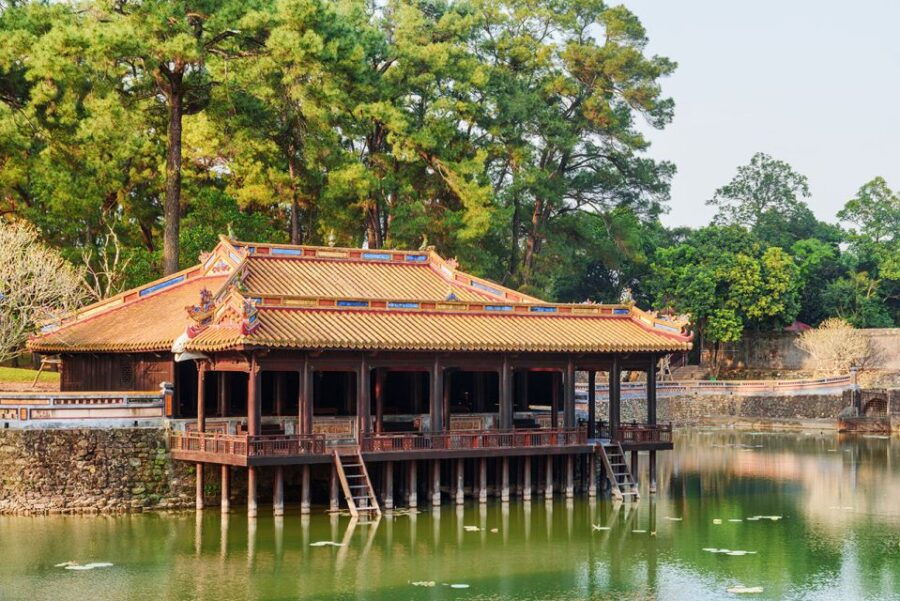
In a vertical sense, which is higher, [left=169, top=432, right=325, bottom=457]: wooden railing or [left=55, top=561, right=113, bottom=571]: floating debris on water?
[left=169, top=432, right=325, bottom=457]: wooden railing

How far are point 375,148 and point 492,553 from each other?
→ 1443 inches

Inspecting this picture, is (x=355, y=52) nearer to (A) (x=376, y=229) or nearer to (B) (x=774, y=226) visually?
(A) (x=376, y=229)

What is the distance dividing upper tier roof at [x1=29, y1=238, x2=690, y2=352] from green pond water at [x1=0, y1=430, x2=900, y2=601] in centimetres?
458

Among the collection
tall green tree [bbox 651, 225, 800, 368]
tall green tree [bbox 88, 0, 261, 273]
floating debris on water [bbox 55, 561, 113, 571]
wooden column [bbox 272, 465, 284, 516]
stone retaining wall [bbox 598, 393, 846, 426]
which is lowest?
floating debris on water [bbox 55, 561, 113, 571]

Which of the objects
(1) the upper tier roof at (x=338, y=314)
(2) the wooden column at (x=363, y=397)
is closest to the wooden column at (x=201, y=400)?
(1) the upper tier roof at (x=338, y=314)

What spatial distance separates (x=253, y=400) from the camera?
116 feet

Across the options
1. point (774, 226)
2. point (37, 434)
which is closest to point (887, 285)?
point (774, 226)

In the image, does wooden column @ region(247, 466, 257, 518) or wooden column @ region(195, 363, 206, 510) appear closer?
wooden column @ region(247, 466, 257, 518)

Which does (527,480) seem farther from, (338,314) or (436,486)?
(338,314)

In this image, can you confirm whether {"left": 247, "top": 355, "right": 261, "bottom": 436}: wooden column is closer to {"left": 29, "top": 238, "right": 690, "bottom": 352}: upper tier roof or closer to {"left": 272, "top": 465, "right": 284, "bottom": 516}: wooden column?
{"left": 29, "top": 238, "right": 690, "bottom": 352}: upper tier roof

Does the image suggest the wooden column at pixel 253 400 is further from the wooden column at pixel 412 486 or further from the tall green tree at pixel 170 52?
the tall green tree at pixel 170 52

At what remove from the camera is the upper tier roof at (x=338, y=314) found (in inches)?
1423

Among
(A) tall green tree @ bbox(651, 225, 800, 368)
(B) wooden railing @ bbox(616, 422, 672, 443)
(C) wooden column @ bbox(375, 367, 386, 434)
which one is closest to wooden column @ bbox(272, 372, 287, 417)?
(C) wooden column @ bbox(375, 367, 386, 434)

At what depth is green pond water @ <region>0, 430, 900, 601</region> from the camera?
91.6 ft
